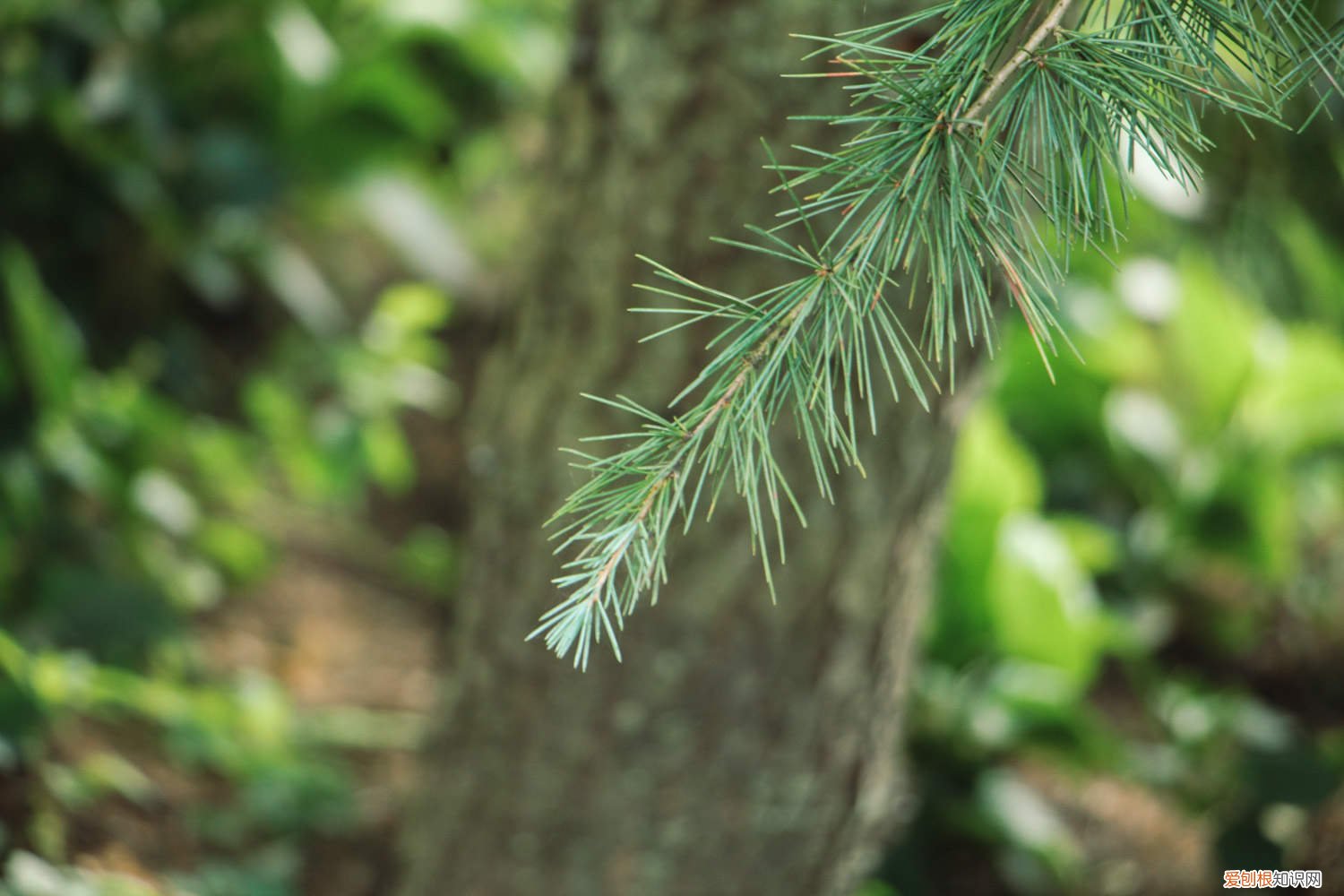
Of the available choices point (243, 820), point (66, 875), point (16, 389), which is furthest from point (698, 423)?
point (16, 389)

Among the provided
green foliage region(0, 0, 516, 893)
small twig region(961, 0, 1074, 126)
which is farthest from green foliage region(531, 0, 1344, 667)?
green foliage region(0, 0, 516, 893)

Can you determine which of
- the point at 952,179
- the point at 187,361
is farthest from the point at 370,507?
the point at 952,179

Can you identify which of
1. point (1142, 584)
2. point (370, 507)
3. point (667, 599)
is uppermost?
point (370, 507)

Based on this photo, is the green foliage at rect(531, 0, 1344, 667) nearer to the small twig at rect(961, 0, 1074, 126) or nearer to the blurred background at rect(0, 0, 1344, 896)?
the small twig at rect(961, 0, 1074, 126)

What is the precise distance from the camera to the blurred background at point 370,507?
4.72 feet

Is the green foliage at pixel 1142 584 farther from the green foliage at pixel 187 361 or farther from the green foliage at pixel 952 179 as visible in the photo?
the green foliage at pixel 952 179

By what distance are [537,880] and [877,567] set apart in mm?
481

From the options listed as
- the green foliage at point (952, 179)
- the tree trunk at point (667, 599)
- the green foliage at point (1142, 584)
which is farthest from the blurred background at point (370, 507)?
the green foliage at point (952, 179)

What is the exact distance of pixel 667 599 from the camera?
1.06 m

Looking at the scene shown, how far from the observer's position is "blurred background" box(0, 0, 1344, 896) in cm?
144

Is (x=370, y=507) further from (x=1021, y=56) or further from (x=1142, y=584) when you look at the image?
(x=1021, y=56)

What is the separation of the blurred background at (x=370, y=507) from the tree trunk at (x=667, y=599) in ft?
0.63

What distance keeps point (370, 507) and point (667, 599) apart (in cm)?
162

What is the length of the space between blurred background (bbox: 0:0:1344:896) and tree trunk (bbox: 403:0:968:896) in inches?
7.6
